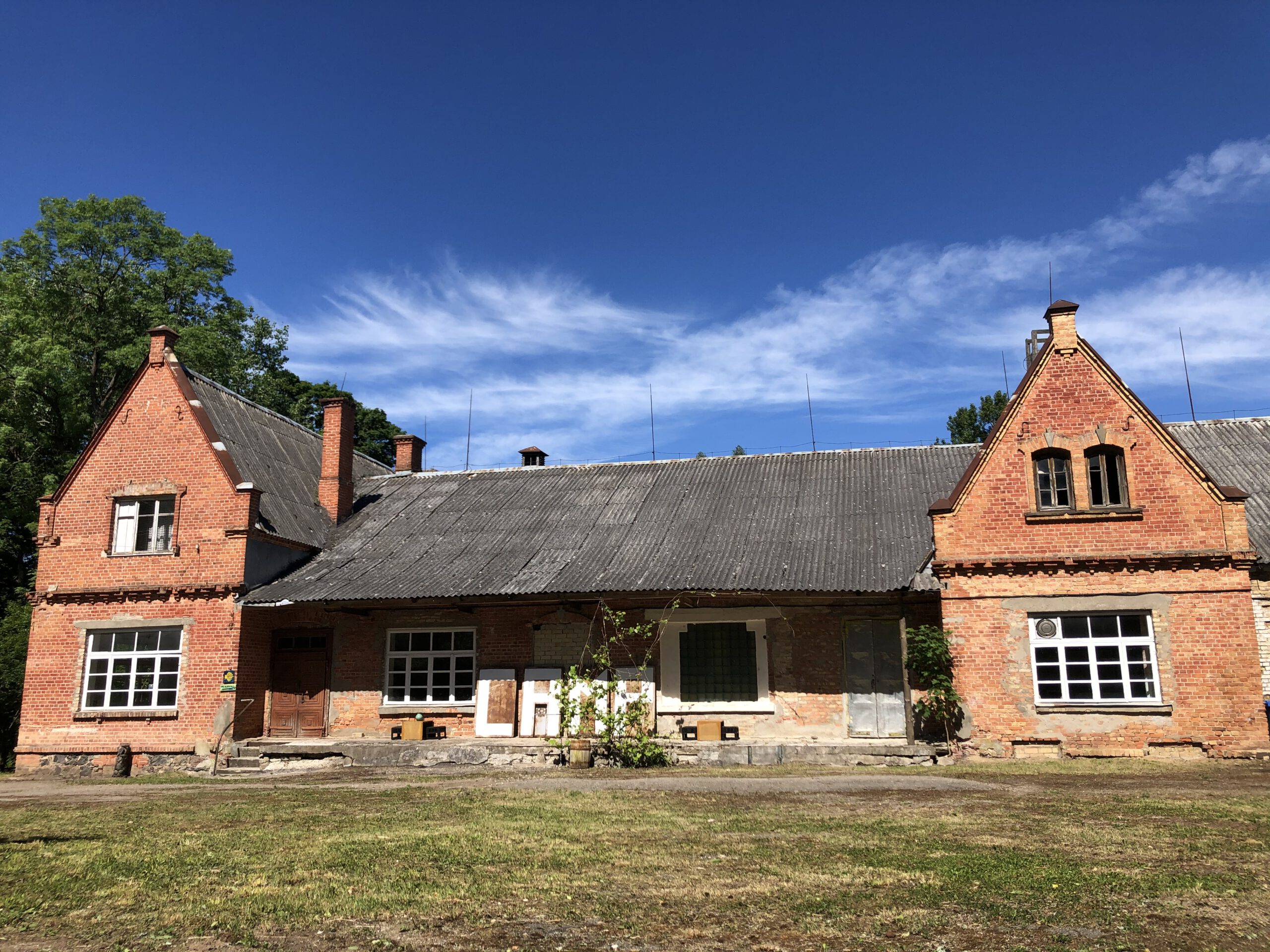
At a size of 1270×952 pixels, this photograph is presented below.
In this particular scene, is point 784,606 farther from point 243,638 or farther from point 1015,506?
point 243,638

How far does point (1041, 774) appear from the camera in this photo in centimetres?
1337

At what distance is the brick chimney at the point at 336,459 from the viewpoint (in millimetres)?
23078

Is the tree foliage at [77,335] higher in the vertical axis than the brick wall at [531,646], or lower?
higher

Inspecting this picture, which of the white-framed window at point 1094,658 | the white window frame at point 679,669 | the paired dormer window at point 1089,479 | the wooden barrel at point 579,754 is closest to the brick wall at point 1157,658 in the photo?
the white-framed window at point 1094,658

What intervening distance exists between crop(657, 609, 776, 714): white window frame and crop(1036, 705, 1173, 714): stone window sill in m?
4.66

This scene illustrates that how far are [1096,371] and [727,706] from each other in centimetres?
877

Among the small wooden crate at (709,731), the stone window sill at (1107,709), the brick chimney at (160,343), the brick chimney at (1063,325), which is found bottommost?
the small wooden crate at (709,731)

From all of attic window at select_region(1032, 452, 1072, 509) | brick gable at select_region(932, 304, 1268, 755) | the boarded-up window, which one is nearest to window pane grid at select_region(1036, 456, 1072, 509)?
attic window at select_region(1032, 452, 1072, 509)

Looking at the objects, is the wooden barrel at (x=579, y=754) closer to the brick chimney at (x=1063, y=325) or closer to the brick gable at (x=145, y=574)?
the brick gable at (x=145, y=574)

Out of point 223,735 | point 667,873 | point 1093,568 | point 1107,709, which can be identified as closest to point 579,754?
point 223,735

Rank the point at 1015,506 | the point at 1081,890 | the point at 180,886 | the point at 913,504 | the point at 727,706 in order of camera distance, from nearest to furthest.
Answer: the point at 1081,890 → the point at 180,886 → the point at 1015,506 → the point at 727,706 → the point at 913,504

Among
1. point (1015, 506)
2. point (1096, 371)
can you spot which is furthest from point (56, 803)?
point (1096, 371)

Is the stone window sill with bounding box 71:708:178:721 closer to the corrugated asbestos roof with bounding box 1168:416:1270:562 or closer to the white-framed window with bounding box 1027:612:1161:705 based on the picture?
the white-framed window with bounding box 1027:612:1161:705

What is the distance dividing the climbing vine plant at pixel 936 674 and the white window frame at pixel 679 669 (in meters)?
2.76
